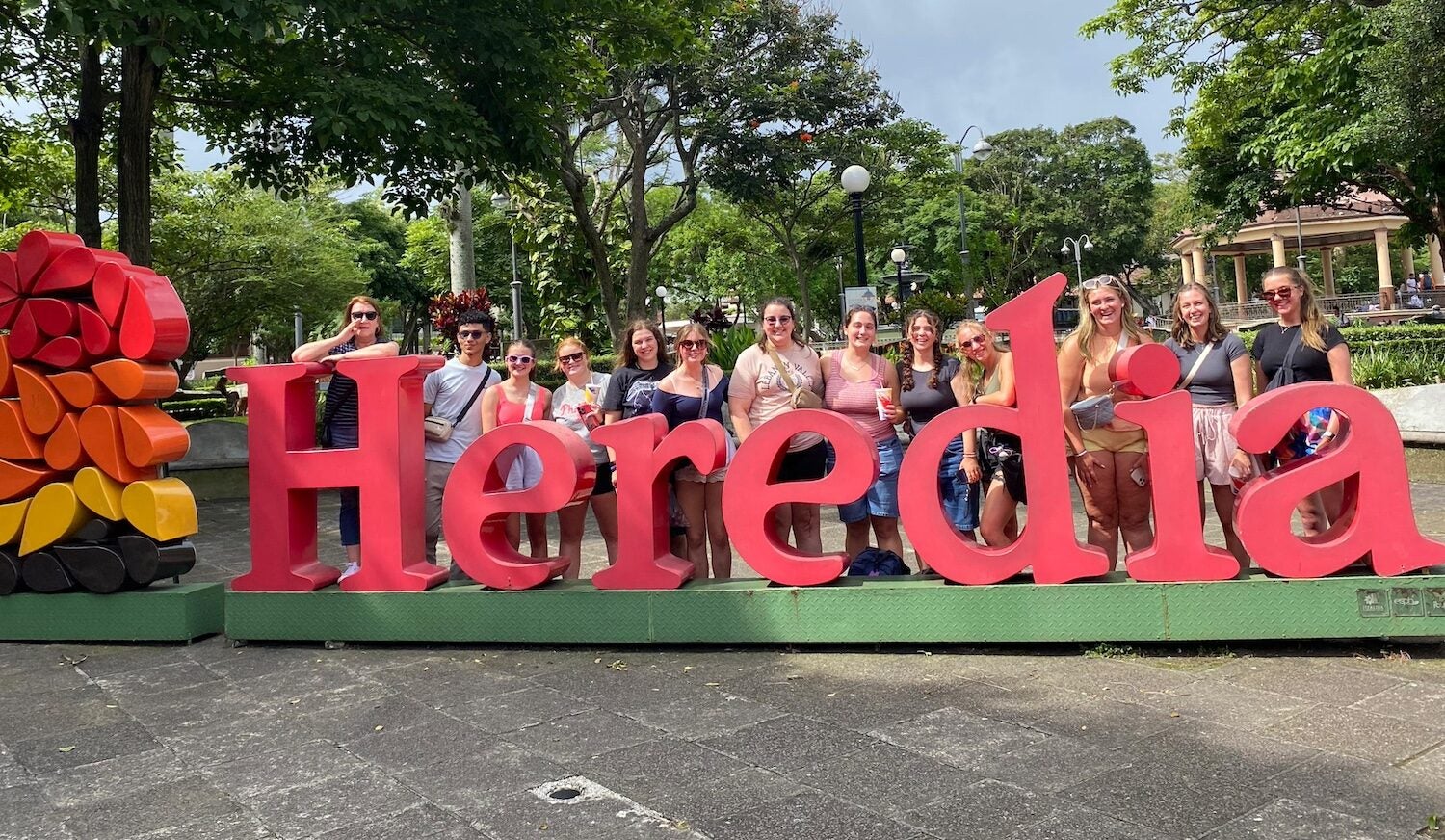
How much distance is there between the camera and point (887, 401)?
564 centimetres

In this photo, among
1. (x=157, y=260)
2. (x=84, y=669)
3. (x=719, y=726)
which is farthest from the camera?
(x=157, y=260)

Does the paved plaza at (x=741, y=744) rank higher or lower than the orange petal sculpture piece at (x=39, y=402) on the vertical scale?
lower

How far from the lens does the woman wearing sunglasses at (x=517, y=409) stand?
592cm

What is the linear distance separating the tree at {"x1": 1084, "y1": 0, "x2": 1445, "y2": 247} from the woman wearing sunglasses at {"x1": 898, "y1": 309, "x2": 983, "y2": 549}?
10.6m

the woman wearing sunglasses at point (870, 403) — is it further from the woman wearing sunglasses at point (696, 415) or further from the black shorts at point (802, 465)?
the woman wearing sunglasses at point (696, 415)

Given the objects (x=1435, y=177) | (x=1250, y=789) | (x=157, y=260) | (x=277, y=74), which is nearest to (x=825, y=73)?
(x=1435, y=177)

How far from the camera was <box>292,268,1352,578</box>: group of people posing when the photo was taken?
5195 mm

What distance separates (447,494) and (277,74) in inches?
267

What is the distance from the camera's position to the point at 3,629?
5.98 m

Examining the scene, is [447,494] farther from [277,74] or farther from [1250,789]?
[277,74]

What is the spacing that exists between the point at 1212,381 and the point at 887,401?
153cm

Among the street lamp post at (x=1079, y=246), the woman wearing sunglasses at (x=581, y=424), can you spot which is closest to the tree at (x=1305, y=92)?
the woman wearing sunglasses at (x=581, y=424)

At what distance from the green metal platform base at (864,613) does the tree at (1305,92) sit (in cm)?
1080

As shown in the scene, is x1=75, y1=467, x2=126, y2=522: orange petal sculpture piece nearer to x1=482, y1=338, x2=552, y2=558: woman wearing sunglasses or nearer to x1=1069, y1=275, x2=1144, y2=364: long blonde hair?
x1=482, y1=338, x2=552, y2=558: woman wearing sunglasses
